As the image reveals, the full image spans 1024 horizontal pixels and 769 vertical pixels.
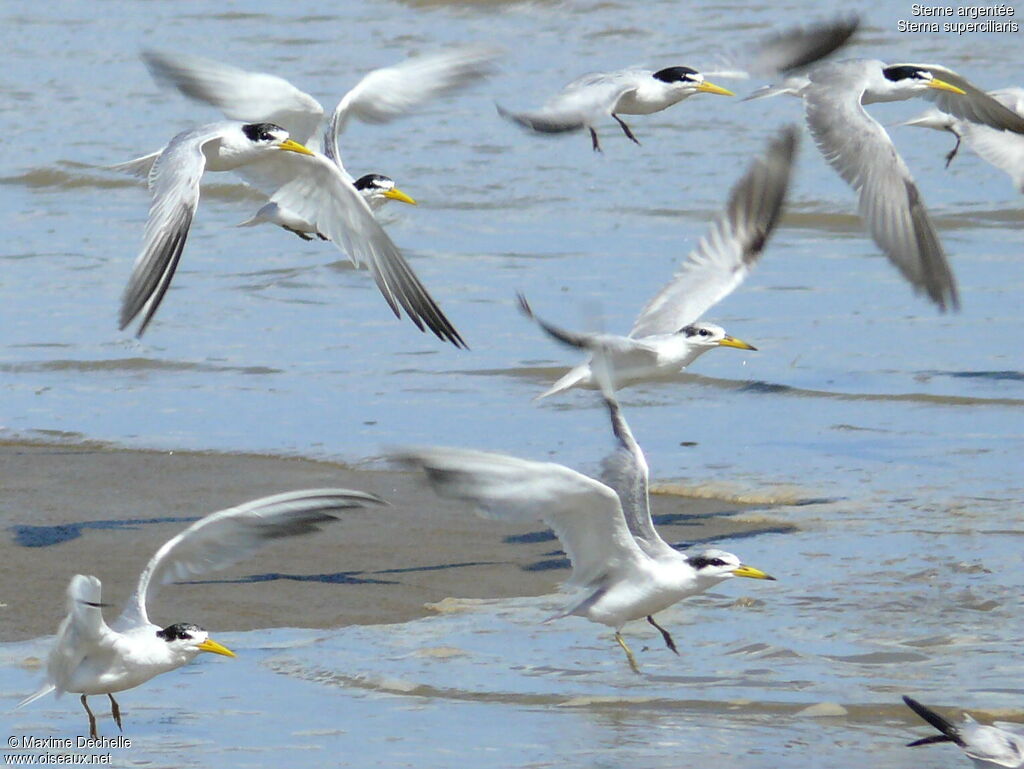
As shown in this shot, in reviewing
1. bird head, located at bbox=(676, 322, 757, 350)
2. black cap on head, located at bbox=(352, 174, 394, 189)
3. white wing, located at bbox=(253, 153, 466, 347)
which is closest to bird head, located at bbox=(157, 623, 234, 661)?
white wing, located at bbox=(253, 153, 466, 347)

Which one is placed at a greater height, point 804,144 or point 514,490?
point 514,490

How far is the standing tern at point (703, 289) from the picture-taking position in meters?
8.58

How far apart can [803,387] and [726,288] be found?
1.64m

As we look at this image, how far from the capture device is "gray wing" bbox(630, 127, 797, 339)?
9.09 m

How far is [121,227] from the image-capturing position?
1475 cm

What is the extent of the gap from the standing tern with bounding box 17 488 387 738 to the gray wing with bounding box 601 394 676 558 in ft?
3.17

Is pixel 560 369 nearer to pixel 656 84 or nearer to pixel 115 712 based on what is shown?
pixel 656 84

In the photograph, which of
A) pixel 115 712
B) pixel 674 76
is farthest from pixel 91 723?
A: pixel 674 76

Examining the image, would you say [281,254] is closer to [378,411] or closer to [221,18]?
[378,411]

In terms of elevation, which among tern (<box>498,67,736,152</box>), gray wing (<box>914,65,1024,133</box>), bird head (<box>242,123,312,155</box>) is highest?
bird head (<box>242,123,312,155</box>)

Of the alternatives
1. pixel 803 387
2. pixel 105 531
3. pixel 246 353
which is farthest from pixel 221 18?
pixel 105 531

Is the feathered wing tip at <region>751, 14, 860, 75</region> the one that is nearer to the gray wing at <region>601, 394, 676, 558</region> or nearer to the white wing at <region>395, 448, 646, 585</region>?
the gray wing at <region>601, 394, 676, 558</region>

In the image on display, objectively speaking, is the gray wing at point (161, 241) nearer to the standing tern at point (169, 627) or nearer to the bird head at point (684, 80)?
the standing tern at point (169, 627)

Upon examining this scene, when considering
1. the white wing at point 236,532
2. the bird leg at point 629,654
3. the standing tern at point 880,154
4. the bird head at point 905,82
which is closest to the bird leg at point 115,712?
the white wing at point 236,532
